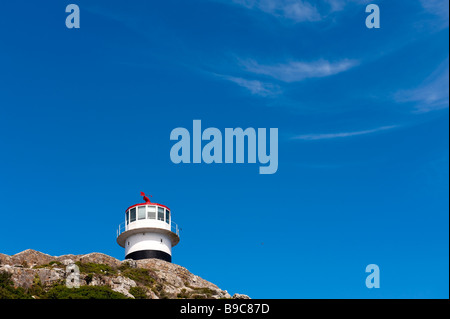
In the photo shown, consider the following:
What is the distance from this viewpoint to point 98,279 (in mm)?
58969

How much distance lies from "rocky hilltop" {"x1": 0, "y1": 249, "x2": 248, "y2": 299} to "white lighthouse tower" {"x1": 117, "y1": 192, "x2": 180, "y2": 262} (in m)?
2.40

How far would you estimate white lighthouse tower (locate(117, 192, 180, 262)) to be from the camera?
75.6 m

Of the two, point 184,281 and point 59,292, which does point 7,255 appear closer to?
point 59,292

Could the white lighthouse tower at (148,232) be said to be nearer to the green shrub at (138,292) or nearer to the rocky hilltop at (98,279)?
the rocky hilltop at (98,279)

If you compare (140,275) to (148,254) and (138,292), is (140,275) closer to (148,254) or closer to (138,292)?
(138,292)

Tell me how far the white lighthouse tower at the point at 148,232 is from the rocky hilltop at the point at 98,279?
2.40 metres

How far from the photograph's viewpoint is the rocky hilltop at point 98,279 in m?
53.4

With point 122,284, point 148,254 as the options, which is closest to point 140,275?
point 122,284

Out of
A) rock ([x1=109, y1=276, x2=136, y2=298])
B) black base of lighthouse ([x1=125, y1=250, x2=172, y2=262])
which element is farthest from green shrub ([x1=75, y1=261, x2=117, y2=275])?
black base of lighthouse ([x1=125, y1=250, x2=172, y2=262])

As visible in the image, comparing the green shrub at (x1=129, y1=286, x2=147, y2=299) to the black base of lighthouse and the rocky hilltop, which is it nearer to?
the rocky hilltop

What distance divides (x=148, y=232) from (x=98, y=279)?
17.5 meters
